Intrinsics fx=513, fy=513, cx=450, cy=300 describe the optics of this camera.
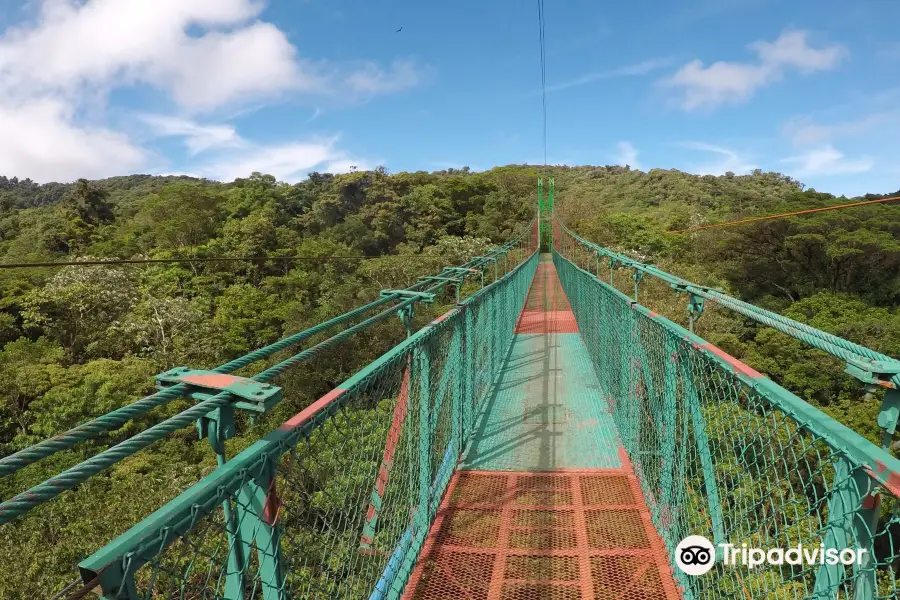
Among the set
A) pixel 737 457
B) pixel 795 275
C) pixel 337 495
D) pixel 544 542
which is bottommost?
pixel 795 275

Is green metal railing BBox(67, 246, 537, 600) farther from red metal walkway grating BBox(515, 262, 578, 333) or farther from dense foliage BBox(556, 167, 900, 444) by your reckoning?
dense foliage BBox(556, 167, 900, 444)

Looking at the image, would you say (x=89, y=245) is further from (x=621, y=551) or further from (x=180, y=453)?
(x=621, y=551)

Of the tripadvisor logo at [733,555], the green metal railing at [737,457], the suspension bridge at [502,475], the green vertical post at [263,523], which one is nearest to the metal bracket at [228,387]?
the suspension bridge at [502,475]

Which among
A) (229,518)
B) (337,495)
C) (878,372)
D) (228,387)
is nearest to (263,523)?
(229,518)

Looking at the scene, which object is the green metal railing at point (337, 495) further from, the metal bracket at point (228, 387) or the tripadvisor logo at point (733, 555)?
the tripadvisor logo at point (733, 555)

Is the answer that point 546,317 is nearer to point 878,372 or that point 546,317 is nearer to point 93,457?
point 878,372

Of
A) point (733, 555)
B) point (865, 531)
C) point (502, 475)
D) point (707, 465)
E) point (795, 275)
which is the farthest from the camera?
point (795, 275)

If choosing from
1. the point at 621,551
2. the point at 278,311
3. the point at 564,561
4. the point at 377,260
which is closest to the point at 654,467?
the point at 621,551

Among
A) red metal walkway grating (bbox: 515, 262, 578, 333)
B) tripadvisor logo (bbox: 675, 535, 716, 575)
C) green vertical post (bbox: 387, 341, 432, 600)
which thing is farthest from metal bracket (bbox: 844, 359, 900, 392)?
red metal walkway grating (bbox: 515, 262, 578, 333)
